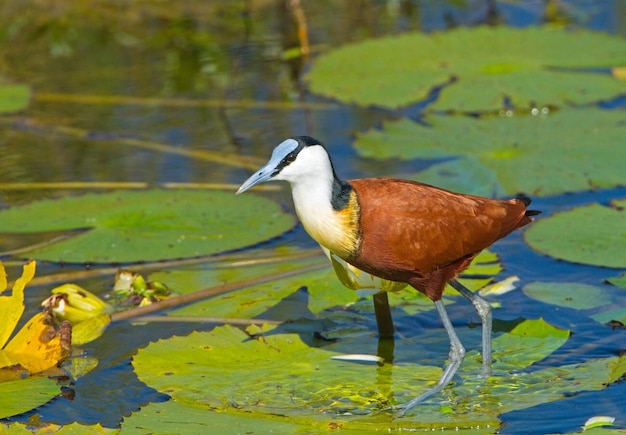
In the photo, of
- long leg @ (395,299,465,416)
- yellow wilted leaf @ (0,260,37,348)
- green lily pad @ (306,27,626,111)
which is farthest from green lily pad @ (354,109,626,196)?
yellow wilted leaf @ (0,260,37,348)

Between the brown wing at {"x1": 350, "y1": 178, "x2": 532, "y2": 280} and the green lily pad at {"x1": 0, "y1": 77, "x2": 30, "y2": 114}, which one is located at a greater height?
the brown wing at {"x1": 350, "y1": 178, "x2": 532, "y2": 280}

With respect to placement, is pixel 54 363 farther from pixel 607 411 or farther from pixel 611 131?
pixel 611 131

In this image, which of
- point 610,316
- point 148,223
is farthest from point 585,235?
point 148,223

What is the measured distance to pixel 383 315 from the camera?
179 inches

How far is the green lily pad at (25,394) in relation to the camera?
4047 millimetres

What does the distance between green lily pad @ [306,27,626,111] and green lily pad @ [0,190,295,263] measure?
1726 millimetres

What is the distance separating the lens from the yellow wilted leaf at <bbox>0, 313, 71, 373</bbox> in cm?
435

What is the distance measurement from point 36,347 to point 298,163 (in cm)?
138

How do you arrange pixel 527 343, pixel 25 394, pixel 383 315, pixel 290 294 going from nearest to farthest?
pixel 25 394, pixel 527 343, pixel 383 315, pixel 290 294

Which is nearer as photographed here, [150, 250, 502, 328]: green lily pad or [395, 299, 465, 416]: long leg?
[395, 299, 465, 416]: long leg

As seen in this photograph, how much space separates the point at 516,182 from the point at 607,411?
2.24 m

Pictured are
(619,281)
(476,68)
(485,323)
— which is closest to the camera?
(485,323)

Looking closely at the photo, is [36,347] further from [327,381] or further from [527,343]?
[527,343]

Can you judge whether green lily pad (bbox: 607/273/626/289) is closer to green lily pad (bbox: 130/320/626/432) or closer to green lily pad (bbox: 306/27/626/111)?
green lily pad (bbox: 130/320/626/432)
